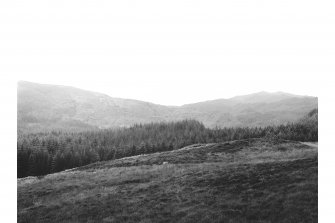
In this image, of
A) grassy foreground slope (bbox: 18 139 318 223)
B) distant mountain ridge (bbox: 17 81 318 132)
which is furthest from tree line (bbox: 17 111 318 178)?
grassy foreground slope (bbox: 18 139 318 223)

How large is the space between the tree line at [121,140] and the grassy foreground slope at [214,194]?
60cm

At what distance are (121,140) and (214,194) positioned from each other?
18.0 metres

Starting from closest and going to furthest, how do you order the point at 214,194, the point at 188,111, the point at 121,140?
the point at 214,194 < the point at 188,111 < the point at 121,140

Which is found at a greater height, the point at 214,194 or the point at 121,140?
the point at 121,140

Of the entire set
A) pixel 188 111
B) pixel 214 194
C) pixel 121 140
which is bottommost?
pixel 214 194

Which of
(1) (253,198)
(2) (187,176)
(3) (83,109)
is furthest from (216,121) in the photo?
(3) (83,109)

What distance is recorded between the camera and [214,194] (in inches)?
482

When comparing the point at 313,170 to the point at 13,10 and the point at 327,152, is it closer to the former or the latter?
the point at 327,152

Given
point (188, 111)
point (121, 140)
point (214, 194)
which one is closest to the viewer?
point (214, 194)

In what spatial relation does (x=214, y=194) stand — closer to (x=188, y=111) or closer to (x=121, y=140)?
(x=188, y=111)

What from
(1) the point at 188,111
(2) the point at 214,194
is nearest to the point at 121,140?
(1) the point at 188,111

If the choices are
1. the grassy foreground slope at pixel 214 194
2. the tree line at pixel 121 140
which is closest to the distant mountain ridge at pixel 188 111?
the tree line at pixel 121 140

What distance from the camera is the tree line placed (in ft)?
47.5

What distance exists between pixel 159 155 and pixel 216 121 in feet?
30.9
